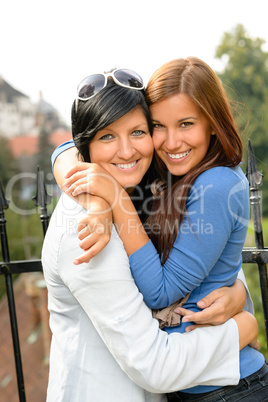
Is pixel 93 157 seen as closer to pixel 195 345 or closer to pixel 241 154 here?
pixel 241 154

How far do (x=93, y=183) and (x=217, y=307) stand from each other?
59 centimetres

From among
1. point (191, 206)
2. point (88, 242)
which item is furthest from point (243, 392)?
point (88, 242)

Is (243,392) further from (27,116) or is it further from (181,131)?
(27,116)

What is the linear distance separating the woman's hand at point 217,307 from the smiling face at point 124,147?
51 cm

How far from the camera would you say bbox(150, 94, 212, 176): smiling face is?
63.9 inches

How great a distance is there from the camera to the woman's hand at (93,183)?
1418 millimetres

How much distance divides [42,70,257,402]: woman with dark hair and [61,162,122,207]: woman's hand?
3 centimetres

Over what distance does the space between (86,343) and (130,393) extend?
0.22 metres

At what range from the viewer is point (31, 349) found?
9.53 m

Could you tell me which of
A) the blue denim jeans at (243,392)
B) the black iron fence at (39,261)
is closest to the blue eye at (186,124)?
the black iron fence at (39,261)

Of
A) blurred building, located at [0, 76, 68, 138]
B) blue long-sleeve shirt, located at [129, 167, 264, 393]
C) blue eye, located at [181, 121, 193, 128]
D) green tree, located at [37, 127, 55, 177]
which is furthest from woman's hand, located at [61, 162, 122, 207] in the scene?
blurred building, located at [0, 76, 68, 138]

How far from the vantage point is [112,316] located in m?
1.34

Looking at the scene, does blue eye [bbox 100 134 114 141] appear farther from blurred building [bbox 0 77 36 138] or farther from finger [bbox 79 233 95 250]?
blurred building [bbox 0 77 36 138]

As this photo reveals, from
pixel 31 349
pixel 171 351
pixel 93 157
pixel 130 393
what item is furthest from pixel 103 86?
pixel 31 349
